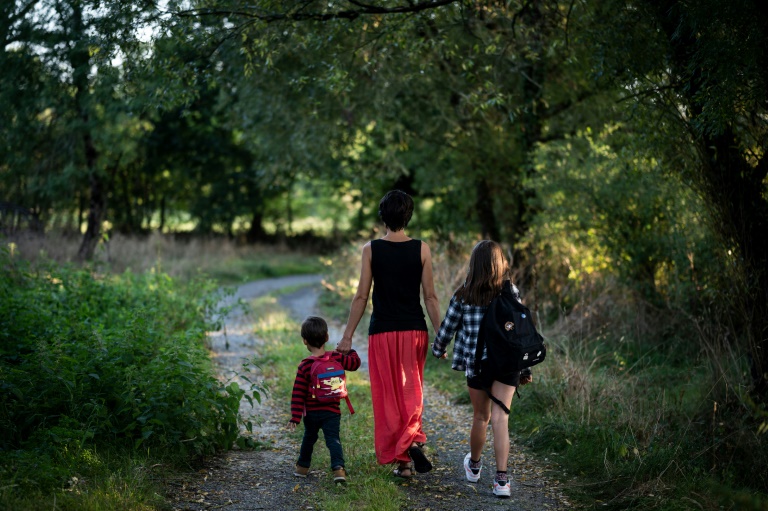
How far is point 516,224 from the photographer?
1545 cm

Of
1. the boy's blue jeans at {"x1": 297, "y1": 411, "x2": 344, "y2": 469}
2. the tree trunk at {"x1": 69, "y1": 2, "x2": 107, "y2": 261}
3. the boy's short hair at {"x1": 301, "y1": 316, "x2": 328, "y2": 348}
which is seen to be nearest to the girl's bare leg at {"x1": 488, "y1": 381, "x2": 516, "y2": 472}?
the boy's blue jeans at {"x1": 297, "y1": 411, "x2": 344, "y2": 469}

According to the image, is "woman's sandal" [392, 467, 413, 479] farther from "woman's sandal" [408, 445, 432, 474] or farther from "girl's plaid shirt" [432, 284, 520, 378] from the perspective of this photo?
"girl's plaid shirt" [432, 284, 520, 378]

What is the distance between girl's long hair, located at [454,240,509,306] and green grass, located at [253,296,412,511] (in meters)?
1.43

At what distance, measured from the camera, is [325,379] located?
4938 millimetres

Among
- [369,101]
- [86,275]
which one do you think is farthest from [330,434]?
[369,101]

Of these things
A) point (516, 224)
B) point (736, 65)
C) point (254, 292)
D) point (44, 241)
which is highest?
point (736, 65)

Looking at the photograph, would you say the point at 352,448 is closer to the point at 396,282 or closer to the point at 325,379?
the point at 325,379

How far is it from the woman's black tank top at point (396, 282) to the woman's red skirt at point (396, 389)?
87 millimetres

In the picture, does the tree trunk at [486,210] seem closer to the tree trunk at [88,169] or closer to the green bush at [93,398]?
the tree trunk at [88,169]

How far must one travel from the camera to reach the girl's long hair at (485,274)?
191 inches

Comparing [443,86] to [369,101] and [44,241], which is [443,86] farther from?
[44,241]

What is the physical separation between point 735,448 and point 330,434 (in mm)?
3169

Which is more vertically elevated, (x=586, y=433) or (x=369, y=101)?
(x=369, y=101)

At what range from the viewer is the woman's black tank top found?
16.3ft
